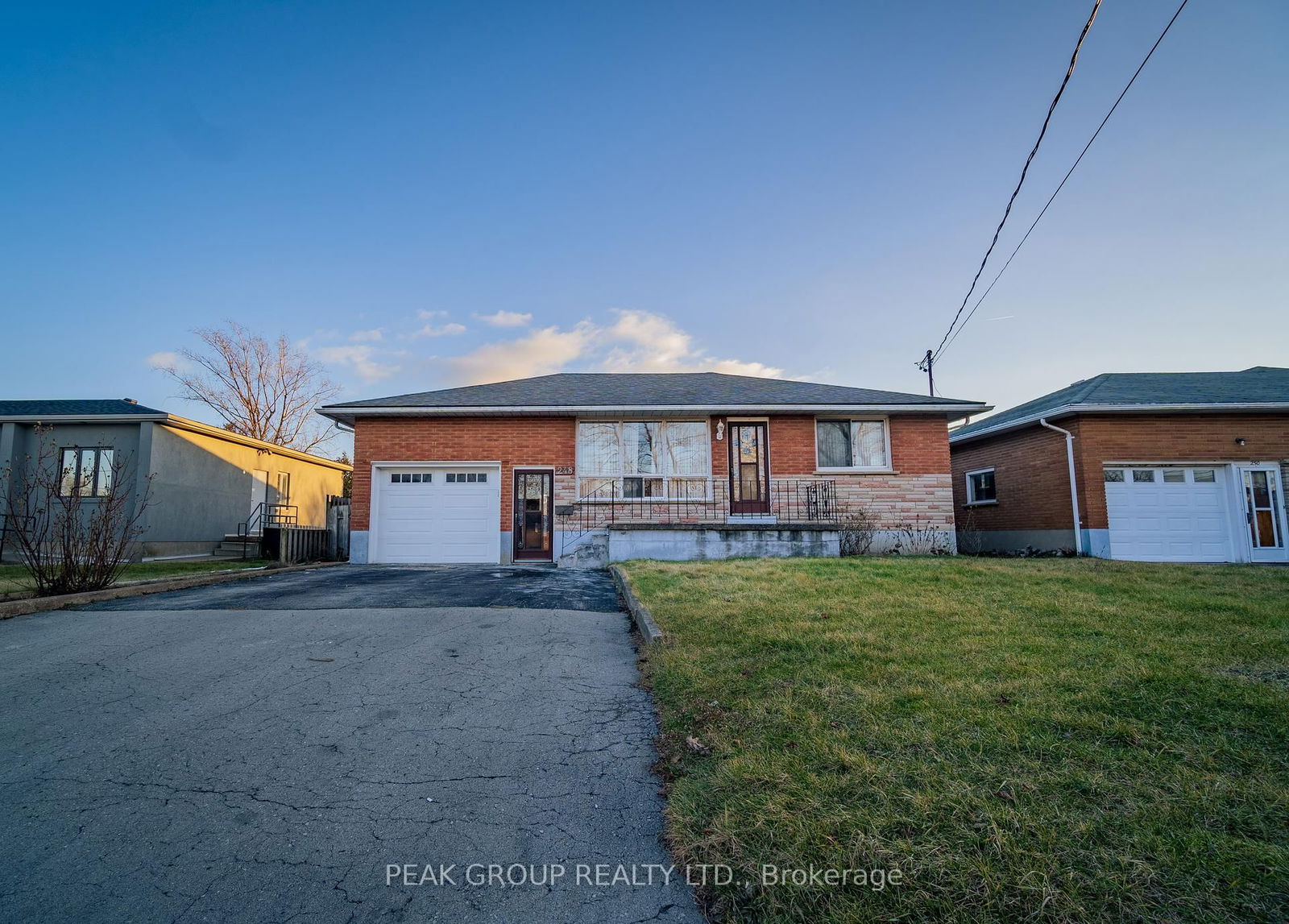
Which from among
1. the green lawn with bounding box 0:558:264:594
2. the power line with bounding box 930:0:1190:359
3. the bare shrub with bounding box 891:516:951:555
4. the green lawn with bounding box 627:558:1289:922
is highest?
the power line with bounding box 930:0:1190:359

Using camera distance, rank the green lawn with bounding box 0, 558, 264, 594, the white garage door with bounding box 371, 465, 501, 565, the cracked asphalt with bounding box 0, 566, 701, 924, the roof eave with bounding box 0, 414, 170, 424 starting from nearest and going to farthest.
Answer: the cracked asphalt with bounding box 0, 566, 701, 924 < the green lawn with bounding box 0, 558, 264, 594 < the white garage door with bounding box 371, 465, 501, 565 < the roof eave with bounding box 0, 414, 170, 424

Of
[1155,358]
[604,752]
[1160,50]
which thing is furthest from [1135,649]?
[1155,358]

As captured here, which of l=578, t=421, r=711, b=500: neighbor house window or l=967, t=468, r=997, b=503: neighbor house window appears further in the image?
l=967, t=468, r=997, b=503: neighbor house window

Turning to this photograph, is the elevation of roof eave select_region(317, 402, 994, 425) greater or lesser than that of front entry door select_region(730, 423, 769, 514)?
greater

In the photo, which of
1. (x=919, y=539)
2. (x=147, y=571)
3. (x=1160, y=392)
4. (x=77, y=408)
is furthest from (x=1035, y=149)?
(x=77, y=408)

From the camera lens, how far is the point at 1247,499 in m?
13.3

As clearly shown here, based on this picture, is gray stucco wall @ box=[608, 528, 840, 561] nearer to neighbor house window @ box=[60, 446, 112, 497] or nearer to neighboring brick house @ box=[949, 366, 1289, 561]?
neighboring brick house @ box=[949, 366, 1289, 561]

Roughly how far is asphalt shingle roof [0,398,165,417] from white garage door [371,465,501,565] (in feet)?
26.9

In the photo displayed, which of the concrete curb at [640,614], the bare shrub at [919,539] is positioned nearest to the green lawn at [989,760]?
the concrete curb at [640,614]

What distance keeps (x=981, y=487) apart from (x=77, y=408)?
87.9 ft

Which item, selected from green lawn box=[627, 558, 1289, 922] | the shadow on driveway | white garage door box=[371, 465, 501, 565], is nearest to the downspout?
green lawn box=[627, 558, 1289, 922]

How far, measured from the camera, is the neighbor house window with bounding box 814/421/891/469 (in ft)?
46.7

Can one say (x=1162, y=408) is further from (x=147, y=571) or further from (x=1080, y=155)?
(x=147, y=571)

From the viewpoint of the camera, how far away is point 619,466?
14078 mm
